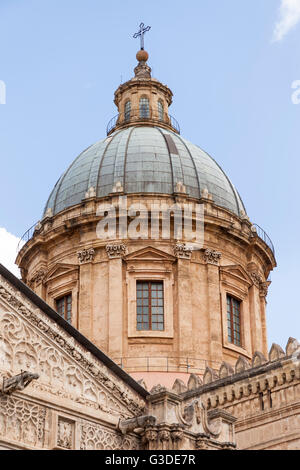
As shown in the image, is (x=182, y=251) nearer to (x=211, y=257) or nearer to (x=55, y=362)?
(x=211, y=257)

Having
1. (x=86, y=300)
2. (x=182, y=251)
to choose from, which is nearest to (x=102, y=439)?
(x=86, y=300)

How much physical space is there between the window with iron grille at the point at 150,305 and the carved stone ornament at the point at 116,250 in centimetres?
167

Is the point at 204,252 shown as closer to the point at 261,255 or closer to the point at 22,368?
the point at 261,255

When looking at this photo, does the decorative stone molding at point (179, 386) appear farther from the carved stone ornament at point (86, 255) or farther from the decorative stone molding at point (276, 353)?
the carved stone ornament at point (86, 255)

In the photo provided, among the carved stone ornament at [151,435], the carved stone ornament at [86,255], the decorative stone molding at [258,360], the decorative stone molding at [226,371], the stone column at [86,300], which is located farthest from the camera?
the carved stone ornament at [86,255]

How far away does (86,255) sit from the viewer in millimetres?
43688

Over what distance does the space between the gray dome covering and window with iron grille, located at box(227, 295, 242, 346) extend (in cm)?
528

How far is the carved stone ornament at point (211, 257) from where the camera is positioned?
143 feet

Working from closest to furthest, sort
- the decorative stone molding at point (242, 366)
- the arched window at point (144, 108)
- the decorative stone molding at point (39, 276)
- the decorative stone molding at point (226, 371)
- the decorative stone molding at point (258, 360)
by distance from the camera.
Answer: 1. the decorative stone molding at point (258, 360)
2. the decorative stone molding at point (242, 366)
3. the decorative stone molding at point (226, 371)
4. the decorative stone molding at point (39, 276)
5. the arched window at point (144, 108)

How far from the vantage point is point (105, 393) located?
22922 millimetres

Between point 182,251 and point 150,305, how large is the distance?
315cm

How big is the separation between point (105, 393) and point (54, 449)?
2.50 m

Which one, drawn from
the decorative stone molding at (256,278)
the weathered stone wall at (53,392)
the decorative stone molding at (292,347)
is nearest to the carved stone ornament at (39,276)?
the decorative stone molding at (256,278)
